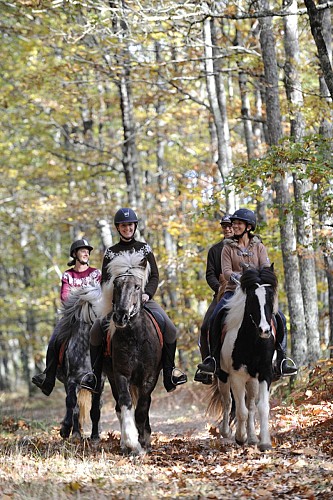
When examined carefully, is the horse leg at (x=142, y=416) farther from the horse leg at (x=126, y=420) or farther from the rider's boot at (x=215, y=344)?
the rider's boot at (x=215, y=344)

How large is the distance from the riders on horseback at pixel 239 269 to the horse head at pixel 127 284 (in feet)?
4.33

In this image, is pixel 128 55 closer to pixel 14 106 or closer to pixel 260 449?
pixel 14 106

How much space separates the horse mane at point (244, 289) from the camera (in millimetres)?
9359

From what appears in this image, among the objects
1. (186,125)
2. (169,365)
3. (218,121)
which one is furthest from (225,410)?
(186,125)

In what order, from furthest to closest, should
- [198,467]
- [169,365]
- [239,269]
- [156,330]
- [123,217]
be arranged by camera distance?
[239,269] < [169,365] < [123,217] < [156,330] < [198,467]

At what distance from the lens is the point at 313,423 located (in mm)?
10797

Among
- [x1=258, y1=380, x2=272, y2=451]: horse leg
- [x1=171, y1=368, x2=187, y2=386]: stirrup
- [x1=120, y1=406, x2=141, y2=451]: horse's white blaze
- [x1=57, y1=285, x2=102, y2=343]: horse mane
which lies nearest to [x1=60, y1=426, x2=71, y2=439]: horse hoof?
[x1=57, y1=285, x2=102, y2=343]: horse mane

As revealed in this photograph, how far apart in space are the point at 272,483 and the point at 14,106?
20.3m

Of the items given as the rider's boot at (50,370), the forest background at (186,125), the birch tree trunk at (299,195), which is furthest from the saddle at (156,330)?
the birch tree trunk at (299,195)

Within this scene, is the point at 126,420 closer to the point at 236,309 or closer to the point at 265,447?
the point at 265,447

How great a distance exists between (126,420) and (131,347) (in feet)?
2.90

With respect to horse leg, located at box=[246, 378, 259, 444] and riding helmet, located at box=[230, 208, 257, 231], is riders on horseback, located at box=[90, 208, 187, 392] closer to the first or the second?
horse leg, located at box=[246, 378, 259, 444]

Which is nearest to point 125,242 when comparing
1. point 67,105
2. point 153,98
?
point 153,98

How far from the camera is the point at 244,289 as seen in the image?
9.59 meters
